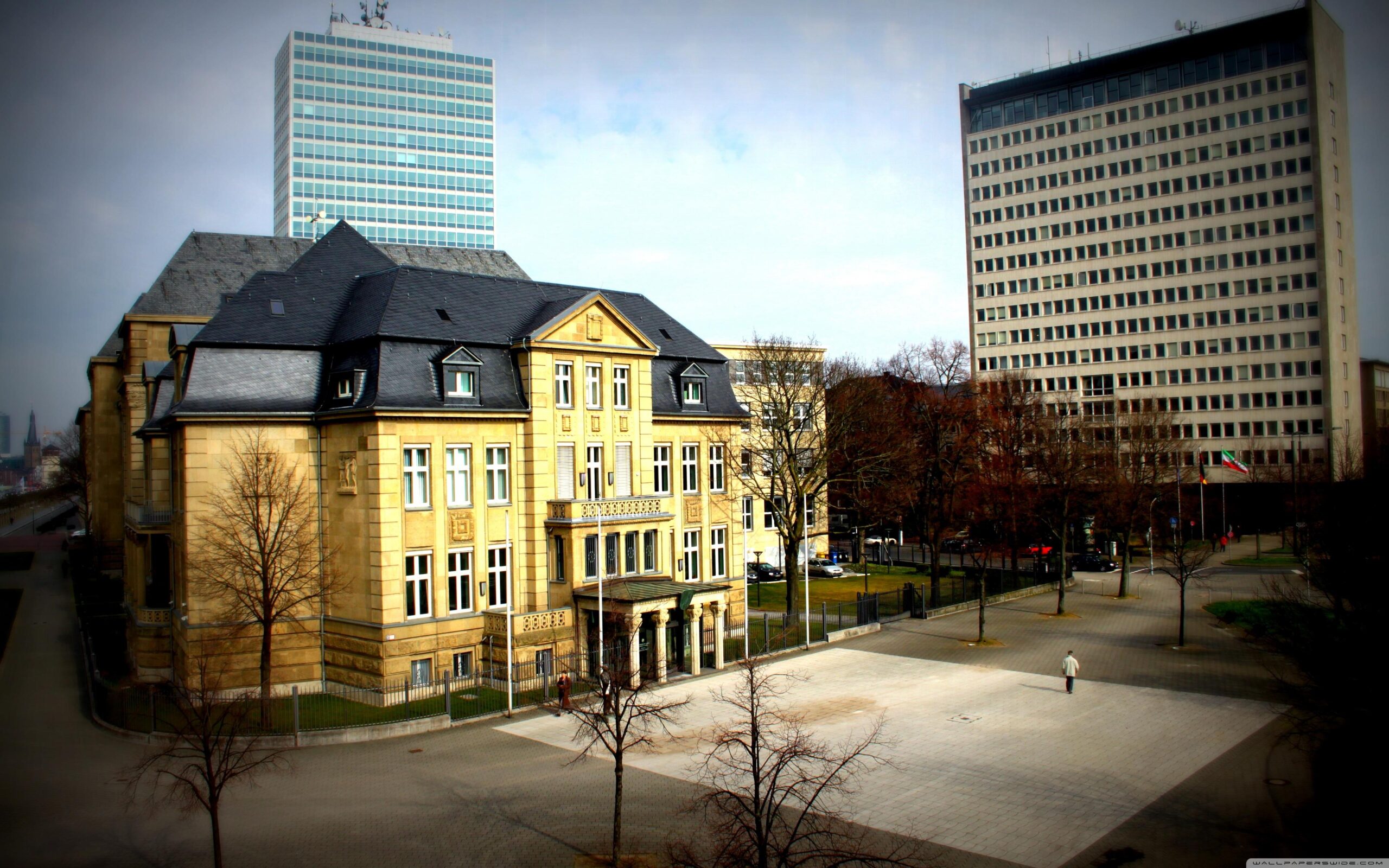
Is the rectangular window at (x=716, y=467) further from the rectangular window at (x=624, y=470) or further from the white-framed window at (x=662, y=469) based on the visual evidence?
the rectangular window at (x=624, y=470)

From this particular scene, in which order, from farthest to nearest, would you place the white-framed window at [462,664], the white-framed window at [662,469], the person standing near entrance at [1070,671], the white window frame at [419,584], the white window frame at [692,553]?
the white window frame at [692,553]
the white-framed window at [662,469]
the white-framed window at [462,664]
the white window frame at [419,584]
the person standing near entrance at [1070,671]

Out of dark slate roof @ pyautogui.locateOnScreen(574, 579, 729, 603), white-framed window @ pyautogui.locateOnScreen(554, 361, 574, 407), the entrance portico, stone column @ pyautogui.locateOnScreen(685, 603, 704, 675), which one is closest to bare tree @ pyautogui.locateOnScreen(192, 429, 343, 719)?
dark slate roof @ pyautogui.locateOnScreen(574, 579, 729, 603)

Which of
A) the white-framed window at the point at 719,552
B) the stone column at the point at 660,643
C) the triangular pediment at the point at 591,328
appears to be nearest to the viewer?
the stone column at the point at 660,643

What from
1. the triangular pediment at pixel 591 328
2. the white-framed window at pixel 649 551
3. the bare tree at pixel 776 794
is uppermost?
the triangular pediment at pixel 591 328

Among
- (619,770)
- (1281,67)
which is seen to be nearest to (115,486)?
(619,770)

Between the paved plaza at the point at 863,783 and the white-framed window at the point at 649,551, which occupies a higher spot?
the white-framed window at the point at 649,551

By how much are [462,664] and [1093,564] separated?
4674cm

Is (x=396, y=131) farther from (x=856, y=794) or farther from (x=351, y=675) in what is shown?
(x=856, y=794)

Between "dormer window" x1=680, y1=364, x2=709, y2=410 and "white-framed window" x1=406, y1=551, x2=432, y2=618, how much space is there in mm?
14246

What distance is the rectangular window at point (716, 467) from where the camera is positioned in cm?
4312

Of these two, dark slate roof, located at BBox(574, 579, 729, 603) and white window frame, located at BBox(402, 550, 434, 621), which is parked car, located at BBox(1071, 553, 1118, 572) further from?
white window frame, located at BBox(402, 550, 434, 621)

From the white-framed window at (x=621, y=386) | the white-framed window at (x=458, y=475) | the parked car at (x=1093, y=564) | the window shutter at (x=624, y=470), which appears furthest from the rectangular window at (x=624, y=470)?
the parked car at (x=1093, y=564)

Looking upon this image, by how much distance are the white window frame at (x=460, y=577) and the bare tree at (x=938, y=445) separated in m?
23.7

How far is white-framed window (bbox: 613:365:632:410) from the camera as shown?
37.2m
